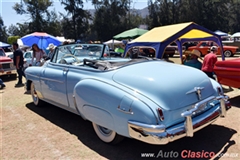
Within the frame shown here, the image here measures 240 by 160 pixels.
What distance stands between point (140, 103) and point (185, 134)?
68cm

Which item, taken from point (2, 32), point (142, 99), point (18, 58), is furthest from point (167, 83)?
point (2, 32)

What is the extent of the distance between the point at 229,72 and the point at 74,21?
4385 cm

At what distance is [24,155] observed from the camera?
11.0 feet

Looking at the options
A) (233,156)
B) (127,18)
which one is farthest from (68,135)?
(127,18)

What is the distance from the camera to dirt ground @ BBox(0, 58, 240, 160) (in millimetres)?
3205

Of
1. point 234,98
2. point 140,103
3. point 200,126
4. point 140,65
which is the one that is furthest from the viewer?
point 234,98

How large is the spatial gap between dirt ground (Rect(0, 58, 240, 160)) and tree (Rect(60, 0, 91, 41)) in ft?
139

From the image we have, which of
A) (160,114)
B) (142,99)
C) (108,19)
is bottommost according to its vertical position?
(160,114)

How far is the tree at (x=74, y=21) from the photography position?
45469 millimetres

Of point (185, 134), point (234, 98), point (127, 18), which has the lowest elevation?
point (234, 98)

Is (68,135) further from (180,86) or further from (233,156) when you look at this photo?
(233,156)

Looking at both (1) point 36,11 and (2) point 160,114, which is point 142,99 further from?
(1) point 36,11

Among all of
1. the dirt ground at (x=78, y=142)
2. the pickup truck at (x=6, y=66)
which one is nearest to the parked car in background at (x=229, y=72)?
the dirt ground at (x=78, y=142)

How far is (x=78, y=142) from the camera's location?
3.66 m
